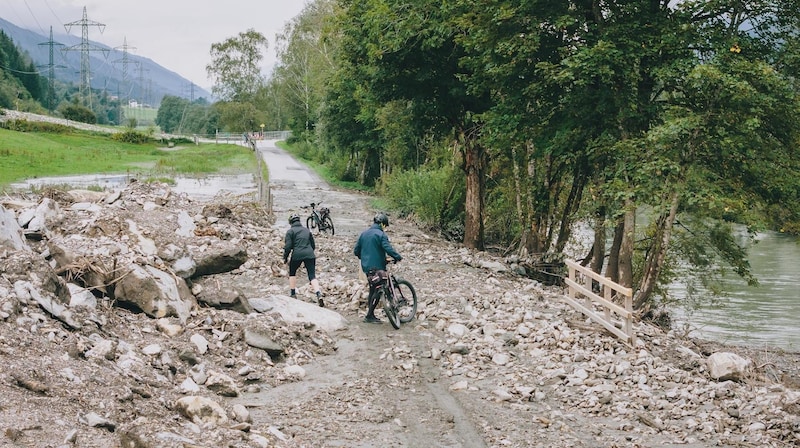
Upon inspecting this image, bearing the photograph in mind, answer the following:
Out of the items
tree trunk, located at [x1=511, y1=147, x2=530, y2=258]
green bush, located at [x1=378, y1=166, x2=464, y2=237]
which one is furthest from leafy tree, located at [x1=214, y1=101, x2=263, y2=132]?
tree trunk, located at [x1=511, y1=147, x2=530, y2=258]

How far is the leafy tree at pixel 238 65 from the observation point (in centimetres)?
9600

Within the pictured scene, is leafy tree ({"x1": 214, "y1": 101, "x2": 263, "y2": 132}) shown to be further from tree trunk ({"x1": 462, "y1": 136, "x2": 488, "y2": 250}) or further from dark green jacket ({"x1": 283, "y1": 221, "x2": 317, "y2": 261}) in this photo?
Answer: dark green jacket ({"x1": 283, "y1": 221, "x2": 317, "y2": 261})

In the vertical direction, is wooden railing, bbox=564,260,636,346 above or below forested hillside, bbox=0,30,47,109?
below

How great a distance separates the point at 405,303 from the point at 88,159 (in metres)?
44.3

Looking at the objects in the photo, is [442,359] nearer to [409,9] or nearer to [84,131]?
[409,9]

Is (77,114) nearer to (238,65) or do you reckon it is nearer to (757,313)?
(238,65)

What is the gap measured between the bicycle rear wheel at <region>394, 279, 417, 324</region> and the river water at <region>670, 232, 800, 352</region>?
32.9ft

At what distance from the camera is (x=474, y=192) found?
74.7ft

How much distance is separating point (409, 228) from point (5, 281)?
19303 mm

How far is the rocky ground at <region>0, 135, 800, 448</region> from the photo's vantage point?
24.5ft

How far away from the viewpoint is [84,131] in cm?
7588

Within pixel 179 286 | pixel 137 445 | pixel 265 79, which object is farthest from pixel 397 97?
pixel 265 79

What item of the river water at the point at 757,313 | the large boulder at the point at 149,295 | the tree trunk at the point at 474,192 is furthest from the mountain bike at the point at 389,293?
the river water at the point at 757,313

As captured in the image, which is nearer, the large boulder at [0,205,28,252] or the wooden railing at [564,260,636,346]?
the wooden railing at [564,260,636,346]
